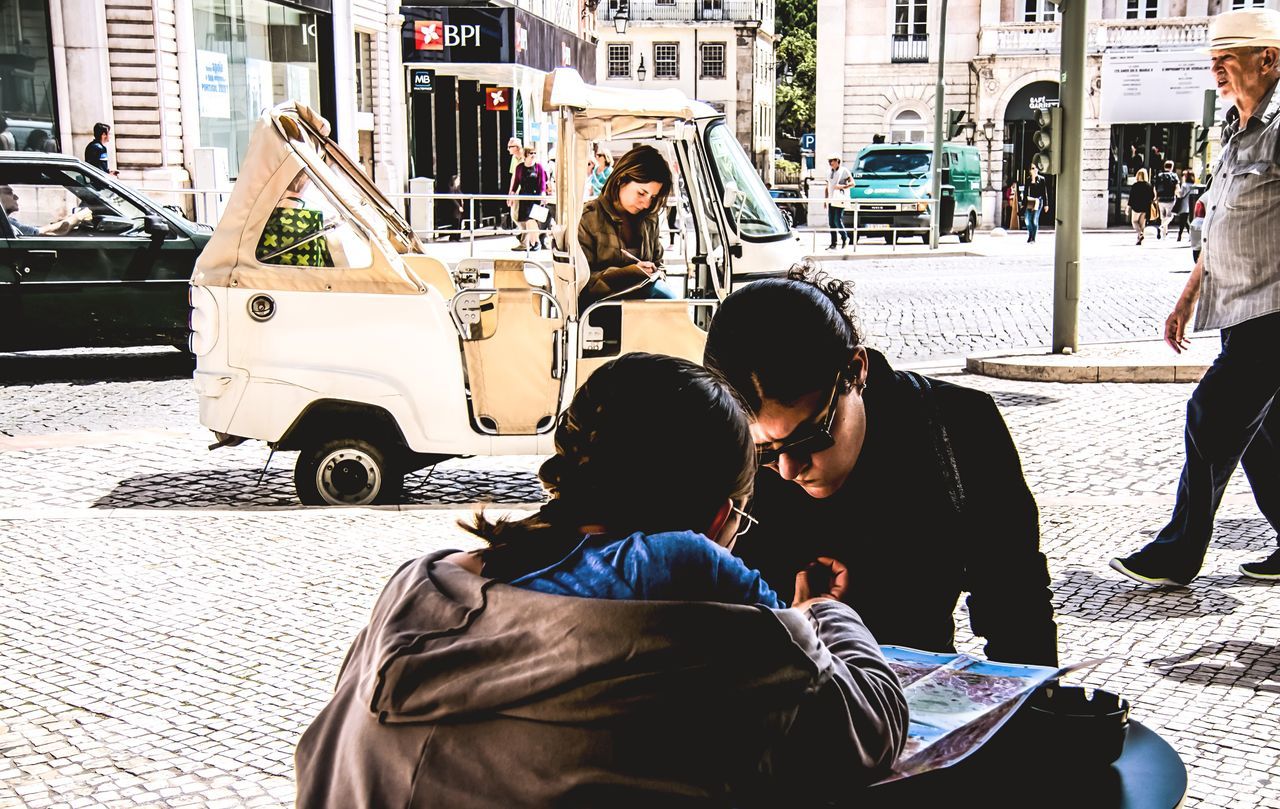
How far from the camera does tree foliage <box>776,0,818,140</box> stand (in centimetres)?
7938

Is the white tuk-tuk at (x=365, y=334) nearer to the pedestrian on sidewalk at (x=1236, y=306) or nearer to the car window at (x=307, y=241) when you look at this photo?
the car window at (x=307, y=241)

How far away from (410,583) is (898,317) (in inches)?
542

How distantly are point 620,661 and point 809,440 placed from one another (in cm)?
86

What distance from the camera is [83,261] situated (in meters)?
11.4

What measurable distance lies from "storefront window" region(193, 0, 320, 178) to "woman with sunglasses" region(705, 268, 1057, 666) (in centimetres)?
2232

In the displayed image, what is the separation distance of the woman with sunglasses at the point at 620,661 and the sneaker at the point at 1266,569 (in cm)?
396

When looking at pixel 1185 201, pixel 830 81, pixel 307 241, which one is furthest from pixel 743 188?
pixel 830 81

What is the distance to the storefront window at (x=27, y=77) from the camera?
2108 centimetres

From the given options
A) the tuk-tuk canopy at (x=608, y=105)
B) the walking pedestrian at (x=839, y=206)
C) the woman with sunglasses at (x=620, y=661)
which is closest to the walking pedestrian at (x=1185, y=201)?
the walking pedestrian at (x=839, y=206)

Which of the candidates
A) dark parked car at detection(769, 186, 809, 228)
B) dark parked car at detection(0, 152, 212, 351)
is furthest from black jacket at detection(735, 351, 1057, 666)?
dark parked car at detection(769, 186, 809, 228)

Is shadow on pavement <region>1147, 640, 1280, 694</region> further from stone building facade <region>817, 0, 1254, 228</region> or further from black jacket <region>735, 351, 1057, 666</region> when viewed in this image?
stone building facade <region>817, 0, 1254, 228</region>

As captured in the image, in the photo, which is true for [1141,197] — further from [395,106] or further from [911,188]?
[395,106]

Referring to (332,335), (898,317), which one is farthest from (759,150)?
(332,335)

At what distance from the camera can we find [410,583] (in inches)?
69.5
